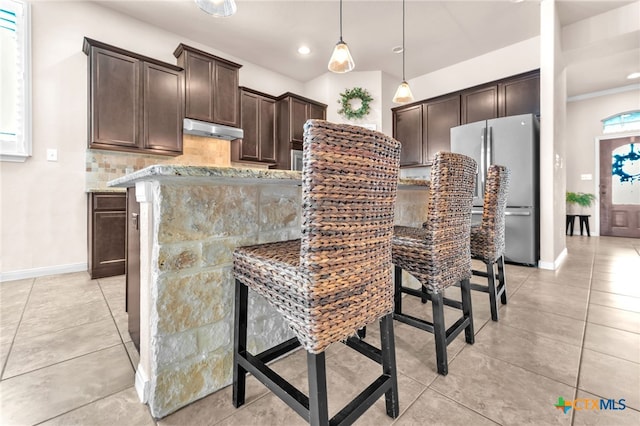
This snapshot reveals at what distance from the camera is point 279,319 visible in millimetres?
1332

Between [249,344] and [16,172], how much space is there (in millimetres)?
3148

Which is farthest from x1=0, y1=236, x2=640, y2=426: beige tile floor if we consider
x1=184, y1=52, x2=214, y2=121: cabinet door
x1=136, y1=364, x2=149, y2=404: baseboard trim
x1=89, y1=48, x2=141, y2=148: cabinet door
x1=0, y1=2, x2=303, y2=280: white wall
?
x1=184, y1=52, x2=214, y2=121: cabinet door

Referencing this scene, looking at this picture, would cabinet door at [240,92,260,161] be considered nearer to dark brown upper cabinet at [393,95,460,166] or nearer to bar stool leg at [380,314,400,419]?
dark brown upper cabinet at [393,95,460,166]

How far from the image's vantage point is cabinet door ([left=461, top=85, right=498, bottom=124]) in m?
4.06

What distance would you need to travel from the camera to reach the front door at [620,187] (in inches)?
221

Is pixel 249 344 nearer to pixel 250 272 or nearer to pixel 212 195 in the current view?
pixel 250 272

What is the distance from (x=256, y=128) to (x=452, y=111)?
315 centimetres

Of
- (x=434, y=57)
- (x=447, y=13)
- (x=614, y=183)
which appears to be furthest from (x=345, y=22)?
(x=614, y=183)

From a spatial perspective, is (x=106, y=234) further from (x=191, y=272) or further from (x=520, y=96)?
(x=520, y=96)

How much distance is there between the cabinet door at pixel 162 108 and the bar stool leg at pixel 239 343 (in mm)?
2938

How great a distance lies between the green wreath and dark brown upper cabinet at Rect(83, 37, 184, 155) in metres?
2.59

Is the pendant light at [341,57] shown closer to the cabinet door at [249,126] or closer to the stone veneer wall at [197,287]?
the stone veneer wall at [197,287]

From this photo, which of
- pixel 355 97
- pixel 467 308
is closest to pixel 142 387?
pixel 467 308

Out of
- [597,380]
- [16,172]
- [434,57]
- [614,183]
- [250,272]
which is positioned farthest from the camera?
[614,183]
